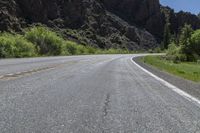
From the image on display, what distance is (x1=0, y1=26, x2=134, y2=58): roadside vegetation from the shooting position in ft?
175

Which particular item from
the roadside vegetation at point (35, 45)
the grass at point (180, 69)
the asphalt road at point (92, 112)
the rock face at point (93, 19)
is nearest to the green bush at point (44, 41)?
the roadside vegetation at point (35, 45)

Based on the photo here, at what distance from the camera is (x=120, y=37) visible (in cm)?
13288

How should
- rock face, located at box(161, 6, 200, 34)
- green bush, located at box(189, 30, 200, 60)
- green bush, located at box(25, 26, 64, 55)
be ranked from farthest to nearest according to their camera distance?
1. rock face, located at box(161, 6, 200, 34)
2. green bush, located at box(189, 30, 200, 60)
3. green bush, located at box(25, 26, 64, 55)

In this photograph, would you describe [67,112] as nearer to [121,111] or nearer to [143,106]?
[121,111]

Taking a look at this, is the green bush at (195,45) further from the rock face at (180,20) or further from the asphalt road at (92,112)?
the rock face at (180,20)

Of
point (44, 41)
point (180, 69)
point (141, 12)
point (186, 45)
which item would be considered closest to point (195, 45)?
point (186, 45)

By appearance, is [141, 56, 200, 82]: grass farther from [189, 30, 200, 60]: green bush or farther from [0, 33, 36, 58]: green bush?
[189, 30, 200, 60]: green bush

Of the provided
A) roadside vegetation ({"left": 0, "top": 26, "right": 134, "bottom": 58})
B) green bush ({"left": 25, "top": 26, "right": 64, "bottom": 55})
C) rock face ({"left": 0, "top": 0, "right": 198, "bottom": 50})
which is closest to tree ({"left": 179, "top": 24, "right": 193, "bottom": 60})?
roadside vegetation ({"left": 0, "top": 26, "right": 134, "bottom": 58})

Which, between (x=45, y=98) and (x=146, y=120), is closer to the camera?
(x=146, y=120)

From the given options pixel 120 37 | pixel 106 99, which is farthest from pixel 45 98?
pixel 120 37

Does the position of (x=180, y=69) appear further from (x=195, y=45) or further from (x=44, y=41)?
(x=195, y=45)

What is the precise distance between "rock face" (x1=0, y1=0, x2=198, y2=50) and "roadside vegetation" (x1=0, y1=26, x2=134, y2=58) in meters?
17.9

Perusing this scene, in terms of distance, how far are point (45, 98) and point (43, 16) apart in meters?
99.3

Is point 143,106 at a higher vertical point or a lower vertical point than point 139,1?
lower
